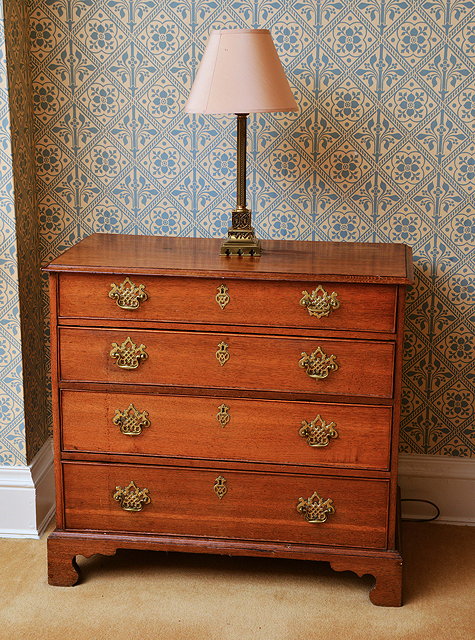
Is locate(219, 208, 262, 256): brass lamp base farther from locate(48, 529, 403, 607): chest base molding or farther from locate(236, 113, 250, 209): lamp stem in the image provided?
locate(48, 529, 403, 607): chest base molding

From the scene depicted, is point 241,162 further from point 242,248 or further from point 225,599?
point 225,599

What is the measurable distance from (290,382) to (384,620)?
0.73 metres

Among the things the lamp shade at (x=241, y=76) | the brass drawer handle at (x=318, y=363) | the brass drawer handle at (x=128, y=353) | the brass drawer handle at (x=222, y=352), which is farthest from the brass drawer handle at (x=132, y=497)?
the lamp shade at (x=241, y=76)

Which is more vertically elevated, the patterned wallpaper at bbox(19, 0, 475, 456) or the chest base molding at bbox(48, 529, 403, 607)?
the patterned wallpaper at bbox(19, 0, 475, 456)

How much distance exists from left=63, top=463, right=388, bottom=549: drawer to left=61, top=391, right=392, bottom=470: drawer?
0.06 m

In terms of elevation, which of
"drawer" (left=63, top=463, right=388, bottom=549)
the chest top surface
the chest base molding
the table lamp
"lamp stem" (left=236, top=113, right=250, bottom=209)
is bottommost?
the chest base molding

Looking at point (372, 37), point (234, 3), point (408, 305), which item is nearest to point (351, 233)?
point (408, 305)

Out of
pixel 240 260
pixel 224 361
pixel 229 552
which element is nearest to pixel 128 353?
pixel 224 361

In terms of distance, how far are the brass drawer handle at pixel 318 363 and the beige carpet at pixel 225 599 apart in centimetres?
69

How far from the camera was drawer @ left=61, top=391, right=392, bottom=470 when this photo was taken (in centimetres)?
244

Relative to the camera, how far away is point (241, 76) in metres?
2.39

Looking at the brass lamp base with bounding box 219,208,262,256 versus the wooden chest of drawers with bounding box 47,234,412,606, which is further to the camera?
the brass lamp base with bounding box 219,208,262,256

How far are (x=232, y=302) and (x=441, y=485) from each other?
1.16m

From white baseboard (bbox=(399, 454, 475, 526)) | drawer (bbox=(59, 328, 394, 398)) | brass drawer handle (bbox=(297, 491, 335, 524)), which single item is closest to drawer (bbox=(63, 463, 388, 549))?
brass drawer handle (bbox=(297, 491, 335, 524))
